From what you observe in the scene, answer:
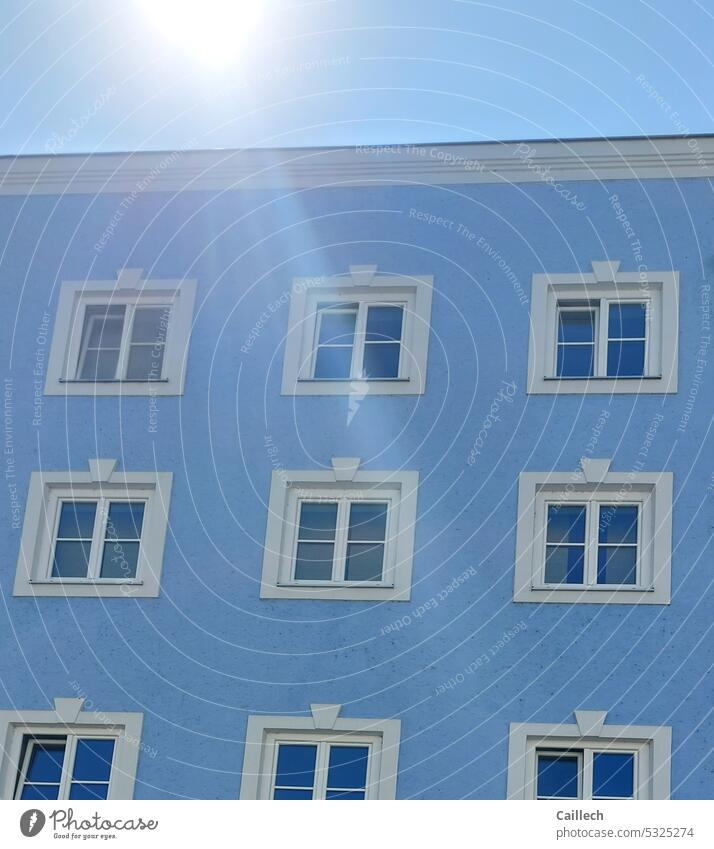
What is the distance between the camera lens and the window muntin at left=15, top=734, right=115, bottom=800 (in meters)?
23.3

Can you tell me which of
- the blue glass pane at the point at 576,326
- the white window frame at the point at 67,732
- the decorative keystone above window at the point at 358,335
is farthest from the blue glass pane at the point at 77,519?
the blue glass pane at the point at 576,326

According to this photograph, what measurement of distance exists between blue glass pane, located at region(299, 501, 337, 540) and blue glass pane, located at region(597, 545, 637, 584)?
313cm

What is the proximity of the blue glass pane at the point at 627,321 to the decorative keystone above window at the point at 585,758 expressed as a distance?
4.83m

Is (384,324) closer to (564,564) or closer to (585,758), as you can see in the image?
(564,564)

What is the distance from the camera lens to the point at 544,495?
954 inches

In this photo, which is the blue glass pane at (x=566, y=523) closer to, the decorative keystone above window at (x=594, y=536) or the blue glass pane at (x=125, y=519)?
the decorative keystone above window at (x=594, y=536)

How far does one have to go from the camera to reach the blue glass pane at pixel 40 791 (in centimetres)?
2339

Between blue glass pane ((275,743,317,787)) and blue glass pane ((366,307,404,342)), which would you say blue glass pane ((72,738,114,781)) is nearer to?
blue glass pane ((275,743,317,787))

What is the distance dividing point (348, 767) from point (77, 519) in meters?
4.61

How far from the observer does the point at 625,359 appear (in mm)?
24969
